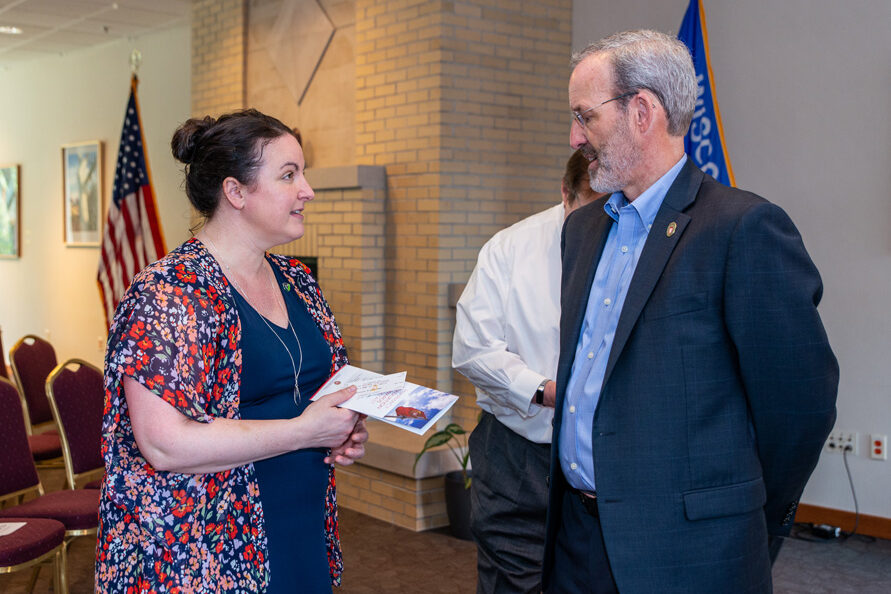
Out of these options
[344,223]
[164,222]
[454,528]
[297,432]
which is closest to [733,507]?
[297,432]

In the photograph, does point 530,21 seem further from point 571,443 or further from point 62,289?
point 62,289

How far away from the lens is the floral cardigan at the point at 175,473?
5.97 feet

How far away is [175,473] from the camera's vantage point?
188cm

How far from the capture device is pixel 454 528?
5.04 m

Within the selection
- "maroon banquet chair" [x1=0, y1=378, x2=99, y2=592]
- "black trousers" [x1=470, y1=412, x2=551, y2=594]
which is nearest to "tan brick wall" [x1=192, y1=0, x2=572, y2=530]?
"maroon banquet chair" [x1=0, y1=378, x2=99, y2=592]

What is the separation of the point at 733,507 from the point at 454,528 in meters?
3.49

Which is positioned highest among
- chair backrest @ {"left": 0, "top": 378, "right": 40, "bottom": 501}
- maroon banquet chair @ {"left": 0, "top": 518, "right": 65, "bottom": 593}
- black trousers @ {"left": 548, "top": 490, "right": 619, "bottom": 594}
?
black trousers @ {"left": 548, "top": 490, "right": 619, "bottom": 594}

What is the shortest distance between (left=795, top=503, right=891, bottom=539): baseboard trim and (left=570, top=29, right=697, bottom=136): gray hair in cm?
386

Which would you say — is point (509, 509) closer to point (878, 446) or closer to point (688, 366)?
point (688, 366)

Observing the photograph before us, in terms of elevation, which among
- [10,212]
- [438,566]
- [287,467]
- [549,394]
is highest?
[10,212]

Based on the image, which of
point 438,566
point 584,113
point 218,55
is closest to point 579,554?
point 584,113

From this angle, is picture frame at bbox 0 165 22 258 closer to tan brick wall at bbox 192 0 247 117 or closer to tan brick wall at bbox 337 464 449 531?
tan brick wall at bbox 192 0 247 117

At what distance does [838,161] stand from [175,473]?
435 centimetres

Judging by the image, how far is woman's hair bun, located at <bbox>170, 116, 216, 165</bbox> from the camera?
6.98 feet
